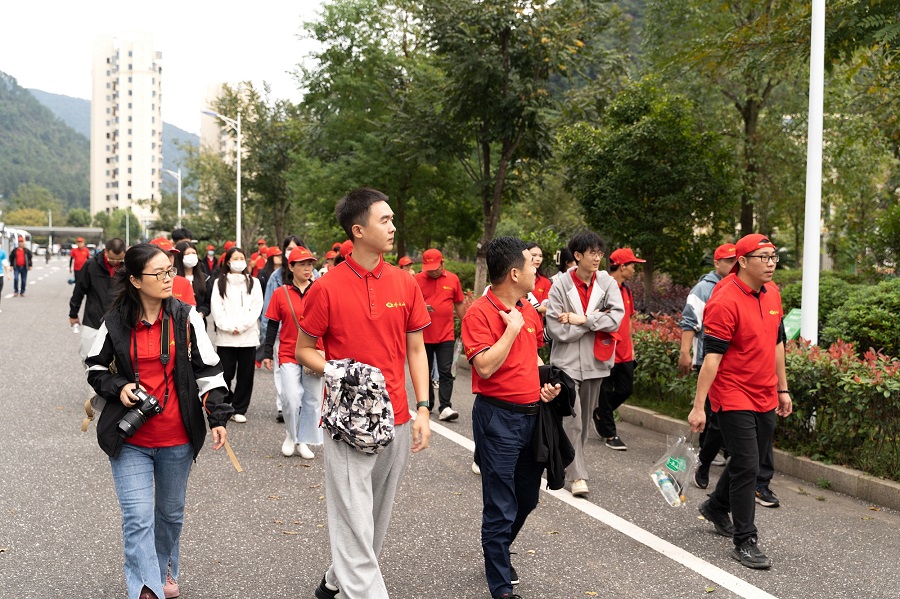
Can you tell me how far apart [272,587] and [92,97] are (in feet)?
605

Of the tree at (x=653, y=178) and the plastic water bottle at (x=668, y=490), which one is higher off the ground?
the tree at (x=653, y=178)

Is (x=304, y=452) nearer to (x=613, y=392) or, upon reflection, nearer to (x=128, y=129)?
(x=613, y=392)

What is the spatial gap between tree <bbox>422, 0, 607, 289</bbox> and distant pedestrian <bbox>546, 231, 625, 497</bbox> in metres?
9.77

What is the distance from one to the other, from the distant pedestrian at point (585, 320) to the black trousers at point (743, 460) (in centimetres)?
159

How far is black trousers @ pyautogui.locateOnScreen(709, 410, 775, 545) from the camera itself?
17.3 ft

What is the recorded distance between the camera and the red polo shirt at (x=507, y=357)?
475cm

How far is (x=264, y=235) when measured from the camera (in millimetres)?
49781

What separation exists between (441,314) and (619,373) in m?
2.13

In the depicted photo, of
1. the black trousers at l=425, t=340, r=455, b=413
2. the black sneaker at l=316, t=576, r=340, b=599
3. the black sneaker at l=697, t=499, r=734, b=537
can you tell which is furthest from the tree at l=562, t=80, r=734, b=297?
the black sneaker at l=316, t=576, r=340, b=599

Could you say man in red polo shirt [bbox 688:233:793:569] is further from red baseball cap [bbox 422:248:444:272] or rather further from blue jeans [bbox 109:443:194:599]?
red baseball cap [bbox 422:248:444:272]

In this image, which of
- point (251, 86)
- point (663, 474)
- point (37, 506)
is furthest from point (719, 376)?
point (251, 86)

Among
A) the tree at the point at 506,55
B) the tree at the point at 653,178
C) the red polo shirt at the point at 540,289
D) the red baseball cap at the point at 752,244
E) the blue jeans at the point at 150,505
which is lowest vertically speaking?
the blue jeans at the point at 150,505

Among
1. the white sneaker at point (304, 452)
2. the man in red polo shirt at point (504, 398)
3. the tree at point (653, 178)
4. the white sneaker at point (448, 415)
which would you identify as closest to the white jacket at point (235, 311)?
the white sneaker at point (304, 452)

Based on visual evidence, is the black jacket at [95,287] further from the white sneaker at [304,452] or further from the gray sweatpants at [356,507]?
the gray sweatpants at [356,507]
